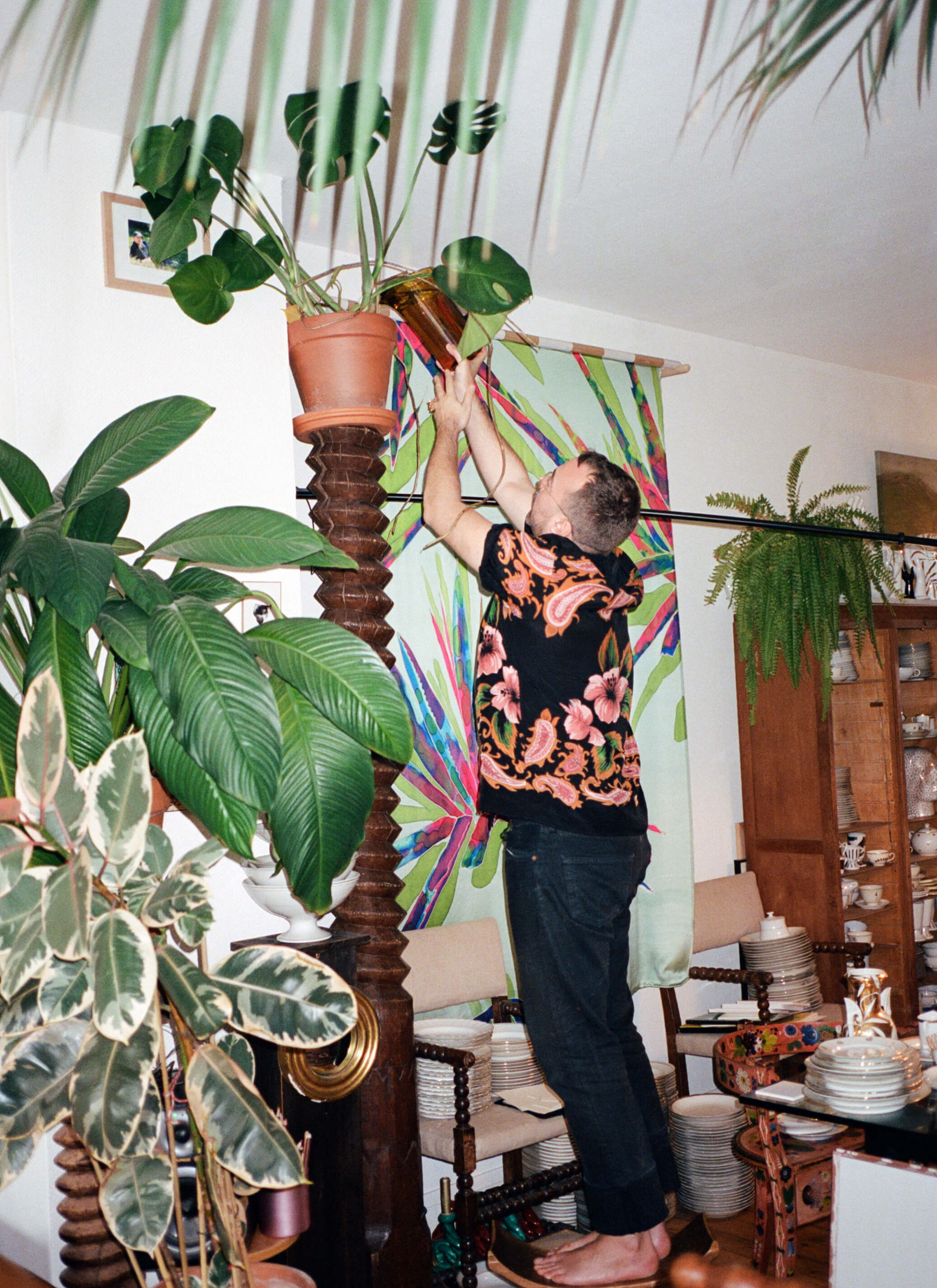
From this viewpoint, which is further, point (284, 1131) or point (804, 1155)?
point (804, 1155)

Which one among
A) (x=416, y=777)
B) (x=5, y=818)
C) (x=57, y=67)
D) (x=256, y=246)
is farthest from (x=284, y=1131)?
(x=416, y=777)

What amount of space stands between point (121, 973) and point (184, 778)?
43 centimetres

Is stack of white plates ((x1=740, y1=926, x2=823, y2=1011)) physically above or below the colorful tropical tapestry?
below

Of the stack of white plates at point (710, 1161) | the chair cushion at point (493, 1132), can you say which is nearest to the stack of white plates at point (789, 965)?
the stack of white plates at point (710, 1161)

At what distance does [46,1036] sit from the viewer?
4.34 feet

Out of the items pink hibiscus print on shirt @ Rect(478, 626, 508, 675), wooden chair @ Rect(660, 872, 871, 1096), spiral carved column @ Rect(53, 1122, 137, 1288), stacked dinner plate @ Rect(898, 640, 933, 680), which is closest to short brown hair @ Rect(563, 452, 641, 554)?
pink hibiscus print on shirt @ Rect(478, 626, 508, 675)

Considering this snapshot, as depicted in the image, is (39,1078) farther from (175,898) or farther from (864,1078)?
(864,1078)

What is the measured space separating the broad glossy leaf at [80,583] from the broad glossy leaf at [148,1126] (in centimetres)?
59

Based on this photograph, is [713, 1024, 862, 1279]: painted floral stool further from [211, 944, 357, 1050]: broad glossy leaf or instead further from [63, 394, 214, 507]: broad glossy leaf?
[63, 394, 214, 507]: broad glossy leaf

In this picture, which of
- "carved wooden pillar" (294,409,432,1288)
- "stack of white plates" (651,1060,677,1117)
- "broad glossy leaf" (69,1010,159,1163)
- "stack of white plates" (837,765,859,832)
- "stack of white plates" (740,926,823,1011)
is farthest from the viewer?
"stack of white plates" (837,765,859,832)

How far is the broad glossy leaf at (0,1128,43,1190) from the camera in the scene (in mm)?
1285

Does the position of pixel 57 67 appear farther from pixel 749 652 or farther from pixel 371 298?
pixel 749 652

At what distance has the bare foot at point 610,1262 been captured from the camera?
230 centimetres

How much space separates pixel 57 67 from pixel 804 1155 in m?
Result: 3.53
